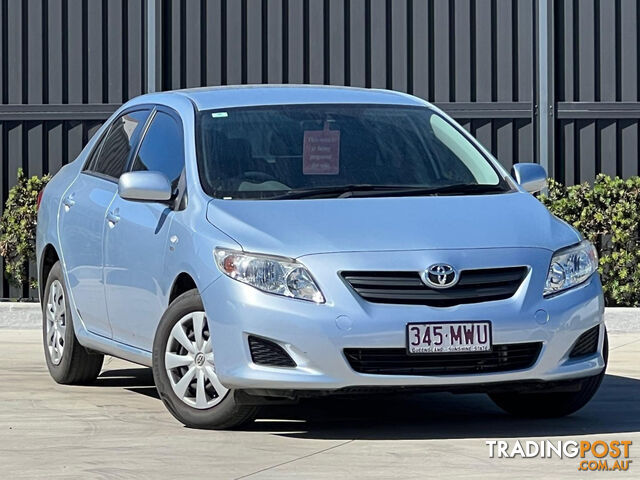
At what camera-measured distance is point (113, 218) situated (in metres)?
8.41

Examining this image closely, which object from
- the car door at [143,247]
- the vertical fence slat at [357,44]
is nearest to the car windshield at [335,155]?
the car door at [143,247]

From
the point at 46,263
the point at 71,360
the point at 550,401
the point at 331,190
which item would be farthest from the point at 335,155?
the point at 46,263

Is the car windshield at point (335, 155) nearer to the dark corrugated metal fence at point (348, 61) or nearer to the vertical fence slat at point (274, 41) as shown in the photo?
the dark corrugated metal fence at point (348, 61)

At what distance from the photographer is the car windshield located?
7.80 meters

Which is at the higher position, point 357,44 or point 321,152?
point 357,44

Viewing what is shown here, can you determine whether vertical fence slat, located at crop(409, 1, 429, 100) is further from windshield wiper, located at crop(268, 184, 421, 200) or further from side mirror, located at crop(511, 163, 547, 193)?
windshield wiper, located at crop(268, 184, 421, 200)

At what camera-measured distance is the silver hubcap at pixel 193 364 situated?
7270 millimetres

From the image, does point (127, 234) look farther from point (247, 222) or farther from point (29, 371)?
point (29, 371)

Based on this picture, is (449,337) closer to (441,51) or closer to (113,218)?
(113,218)

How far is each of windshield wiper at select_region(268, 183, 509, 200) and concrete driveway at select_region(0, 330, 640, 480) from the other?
107 centimetres

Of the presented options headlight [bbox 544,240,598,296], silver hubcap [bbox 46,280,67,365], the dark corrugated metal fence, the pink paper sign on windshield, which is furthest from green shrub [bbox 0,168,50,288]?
headlight [bbox 544,240,598,296]

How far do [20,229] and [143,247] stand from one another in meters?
5.89

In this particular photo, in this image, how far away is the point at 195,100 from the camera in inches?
333

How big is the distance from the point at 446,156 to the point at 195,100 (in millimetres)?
1329
